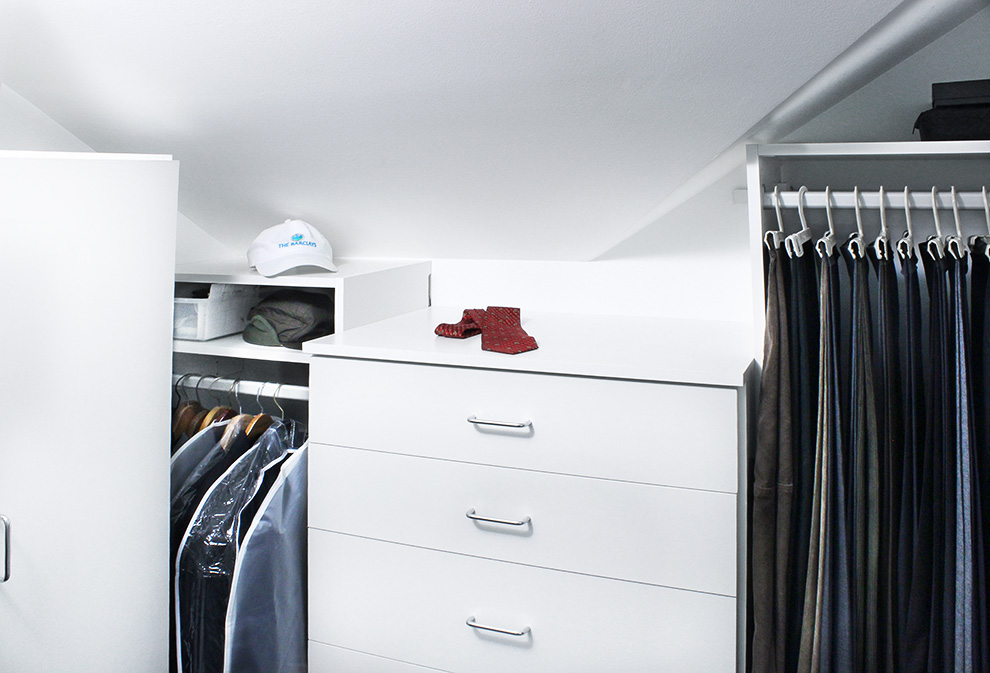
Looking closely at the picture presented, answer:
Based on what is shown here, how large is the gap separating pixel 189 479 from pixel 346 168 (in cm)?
78

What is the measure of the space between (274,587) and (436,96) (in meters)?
1.03

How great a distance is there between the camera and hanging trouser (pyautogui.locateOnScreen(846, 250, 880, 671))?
3.90 feet

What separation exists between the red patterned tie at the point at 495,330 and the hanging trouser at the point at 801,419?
0.46m

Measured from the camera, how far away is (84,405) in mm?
1250

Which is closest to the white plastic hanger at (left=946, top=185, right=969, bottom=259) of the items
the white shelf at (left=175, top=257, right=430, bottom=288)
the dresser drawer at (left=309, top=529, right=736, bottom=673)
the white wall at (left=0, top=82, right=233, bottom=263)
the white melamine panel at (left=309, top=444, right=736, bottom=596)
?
the white melamine panel at (left=309, top=444, right=736, bottom=596)

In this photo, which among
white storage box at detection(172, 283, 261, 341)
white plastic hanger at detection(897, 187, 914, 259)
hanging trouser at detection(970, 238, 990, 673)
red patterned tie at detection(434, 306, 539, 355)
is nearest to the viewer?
hanging trouser at detection(970, 238, 990, 673)

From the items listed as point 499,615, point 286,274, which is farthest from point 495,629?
point 286,274

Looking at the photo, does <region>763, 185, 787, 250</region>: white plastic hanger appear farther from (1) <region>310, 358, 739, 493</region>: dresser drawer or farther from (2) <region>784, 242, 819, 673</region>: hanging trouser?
(1) <region>310, 358, 739, 493</region>: dresser drawer

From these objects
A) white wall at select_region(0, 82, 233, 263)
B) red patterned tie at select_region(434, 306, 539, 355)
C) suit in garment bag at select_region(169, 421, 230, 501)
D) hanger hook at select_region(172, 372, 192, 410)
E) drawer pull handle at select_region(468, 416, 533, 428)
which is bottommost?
suit in garment bag at select_region(169, 421, 230, 501)

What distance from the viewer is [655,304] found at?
1.76m

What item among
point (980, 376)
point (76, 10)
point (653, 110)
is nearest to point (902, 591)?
point (980, 376)

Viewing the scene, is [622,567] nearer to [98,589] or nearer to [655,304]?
[655,304]

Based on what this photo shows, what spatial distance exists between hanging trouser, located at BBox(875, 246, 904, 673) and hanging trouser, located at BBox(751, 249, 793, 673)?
155mm

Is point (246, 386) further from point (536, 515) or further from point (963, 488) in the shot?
point (963, 488)
